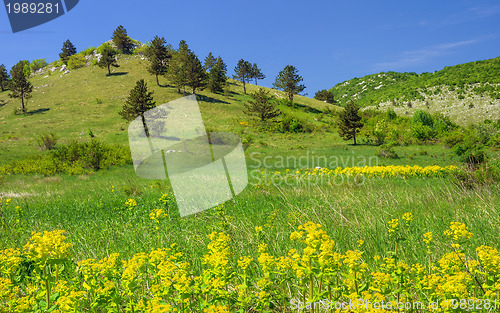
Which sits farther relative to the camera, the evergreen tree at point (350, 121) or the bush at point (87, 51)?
the bush at point (87, 51)

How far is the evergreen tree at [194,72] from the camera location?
1991 inches

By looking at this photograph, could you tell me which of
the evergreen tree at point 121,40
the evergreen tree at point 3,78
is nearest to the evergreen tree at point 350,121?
the evergreen tree at point 121,40

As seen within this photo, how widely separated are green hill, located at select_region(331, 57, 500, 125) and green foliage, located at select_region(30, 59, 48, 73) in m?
99.3

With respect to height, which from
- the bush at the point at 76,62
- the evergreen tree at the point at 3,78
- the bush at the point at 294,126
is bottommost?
the bush at the point at 294,126

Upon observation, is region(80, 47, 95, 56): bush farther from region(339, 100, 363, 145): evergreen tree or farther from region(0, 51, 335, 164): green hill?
region(339, 100, 363, 145): evergreen tree

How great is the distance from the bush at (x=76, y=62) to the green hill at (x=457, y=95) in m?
83.3

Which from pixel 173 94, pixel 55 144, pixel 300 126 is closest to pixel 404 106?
pixel 300 126

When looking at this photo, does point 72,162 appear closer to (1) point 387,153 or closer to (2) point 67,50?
(1) point 387,153

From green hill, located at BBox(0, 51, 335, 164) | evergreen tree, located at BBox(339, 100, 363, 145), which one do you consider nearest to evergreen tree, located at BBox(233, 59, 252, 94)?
green hill, located at BBox(0, 51, 335, 164)

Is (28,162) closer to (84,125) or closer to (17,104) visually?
(84,125)

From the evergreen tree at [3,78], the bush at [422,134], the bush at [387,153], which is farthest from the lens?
the evergreen tree at [3,78]

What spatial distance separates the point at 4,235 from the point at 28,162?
21.8 meters

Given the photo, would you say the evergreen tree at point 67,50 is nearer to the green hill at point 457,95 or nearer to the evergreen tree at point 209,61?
the evergreen tree at point 209,61

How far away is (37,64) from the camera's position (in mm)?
83188
